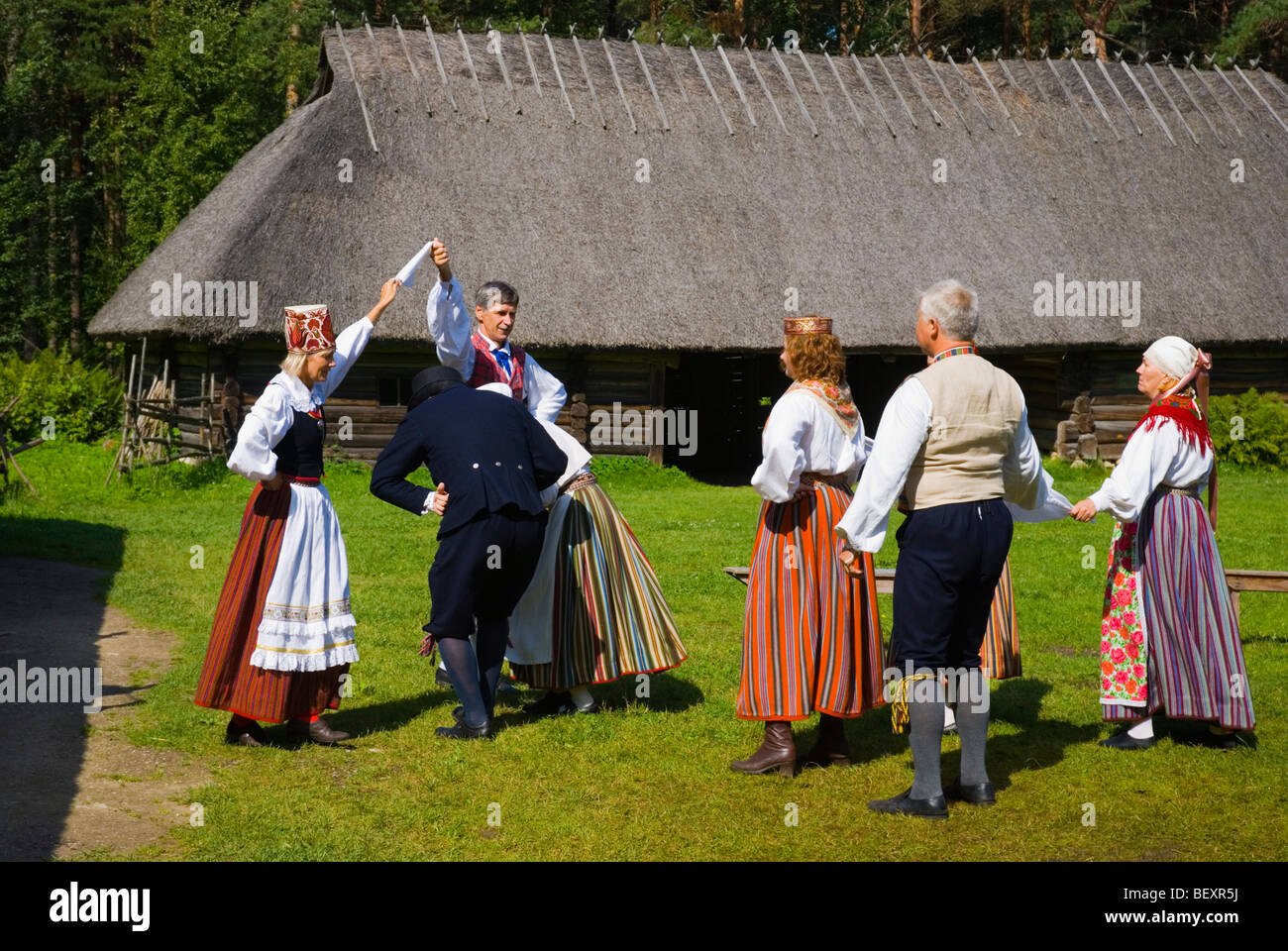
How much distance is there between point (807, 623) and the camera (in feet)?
17.2

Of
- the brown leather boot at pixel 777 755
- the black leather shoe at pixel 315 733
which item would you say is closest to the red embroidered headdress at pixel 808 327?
the brown leather boot at pixel 777 755

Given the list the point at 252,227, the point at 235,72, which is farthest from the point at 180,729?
the point at 235,72

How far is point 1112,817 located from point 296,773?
3.13 m

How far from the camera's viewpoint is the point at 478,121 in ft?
57.3

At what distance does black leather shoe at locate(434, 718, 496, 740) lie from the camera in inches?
227

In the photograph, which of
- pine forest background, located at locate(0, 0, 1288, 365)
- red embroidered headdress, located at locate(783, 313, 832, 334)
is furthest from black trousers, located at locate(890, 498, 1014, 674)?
pine forest background, located at locate(0, 0, 1288, 365)

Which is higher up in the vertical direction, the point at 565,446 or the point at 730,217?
the point at 730,217

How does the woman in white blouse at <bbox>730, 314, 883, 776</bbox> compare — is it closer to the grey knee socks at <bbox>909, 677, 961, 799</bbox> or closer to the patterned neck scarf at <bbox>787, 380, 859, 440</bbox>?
the patterned neck scarf at <bbox>787, 380, 859, 440</bbox>

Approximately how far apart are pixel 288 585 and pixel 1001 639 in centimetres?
308

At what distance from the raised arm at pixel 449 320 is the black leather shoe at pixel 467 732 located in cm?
157

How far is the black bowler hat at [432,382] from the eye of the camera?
5.76 meters

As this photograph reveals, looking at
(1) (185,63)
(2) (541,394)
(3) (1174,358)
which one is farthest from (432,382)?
(1) (185,63)

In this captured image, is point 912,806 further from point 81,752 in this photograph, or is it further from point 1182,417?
point 81,752

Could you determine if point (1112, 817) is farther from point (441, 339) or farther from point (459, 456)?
point (441, 339)
